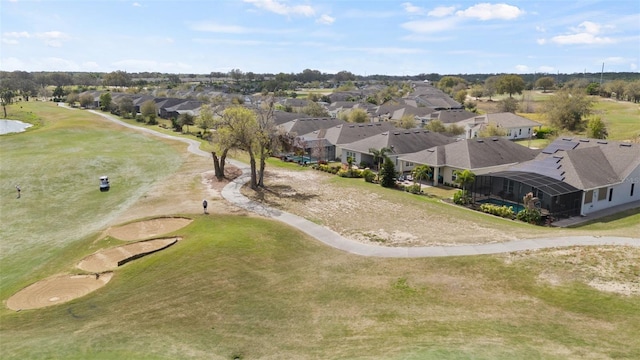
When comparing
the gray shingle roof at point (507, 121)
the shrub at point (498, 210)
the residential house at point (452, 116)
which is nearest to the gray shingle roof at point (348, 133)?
the residential house at point (452, 116)

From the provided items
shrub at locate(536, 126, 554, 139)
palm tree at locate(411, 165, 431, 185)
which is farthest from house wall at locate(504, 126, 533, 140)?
palm tree at locate(411, 165, 431, 185)

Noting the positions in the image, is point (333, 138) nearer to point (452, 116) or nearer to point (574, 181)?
point (452, 116)

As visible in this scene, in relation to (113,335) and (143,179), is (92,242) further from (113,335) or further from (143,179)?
(143,179)

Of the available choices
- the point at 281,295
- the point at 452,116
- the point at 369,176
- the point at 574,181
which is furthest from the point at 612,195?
the point at 452,116

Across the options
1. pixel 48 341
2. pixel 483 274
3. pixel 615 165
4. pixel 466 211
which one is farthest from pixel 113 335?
pixel 615 165

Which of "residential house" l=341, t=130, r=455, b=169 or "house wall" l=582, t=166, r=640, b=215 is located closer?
"house wall" l=582, t=166, r=640, b=215

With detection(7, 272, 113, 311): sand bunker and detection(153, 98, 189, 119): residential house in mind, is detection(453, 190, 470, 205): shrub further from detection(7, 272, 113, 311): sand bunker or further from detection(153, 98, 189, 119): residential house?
detection(153, 98, 189, 119): residential house
